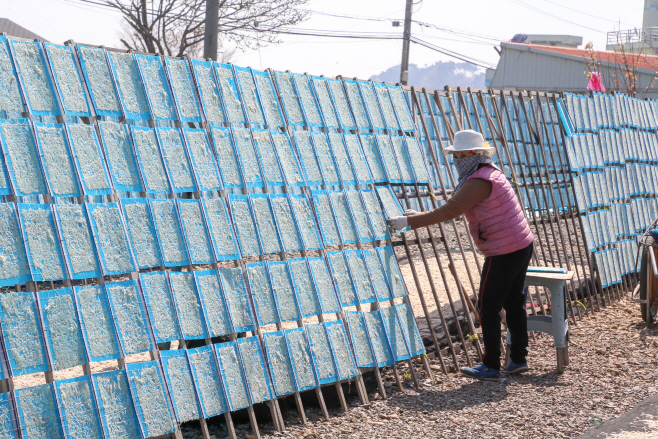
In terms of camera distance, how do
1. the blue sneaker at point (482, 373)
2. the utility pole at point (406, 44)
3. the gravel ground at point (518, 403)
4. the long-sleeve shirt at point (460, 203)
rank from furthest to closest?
the utility pole at point (406, 44) < the blue sneaker at point (482, 373) < the long-sleeve shirt at point (460, 203) < the gravel ground at point (518, 403)

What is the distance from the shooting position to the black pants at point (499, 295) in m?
4.89

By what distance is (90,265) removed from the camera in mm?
3299

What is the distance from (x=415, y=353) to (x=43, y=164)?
299 centimetres

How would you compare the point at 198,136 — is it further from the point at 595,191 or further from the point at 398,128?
the point at 595,191

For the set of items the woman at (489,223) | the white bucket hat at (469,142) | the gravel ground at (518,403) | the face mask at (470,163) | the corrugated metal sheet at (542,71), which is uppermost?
the corrugated metal sheet at (542,71)

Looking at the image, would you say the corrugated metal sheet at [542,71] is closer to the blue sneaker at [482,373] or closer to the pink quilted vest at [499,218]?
the pink quilted vest at [499,218]

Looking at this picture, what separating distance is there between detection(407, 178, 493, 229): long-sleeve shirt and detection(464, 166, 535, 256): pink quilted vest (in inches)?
2.4

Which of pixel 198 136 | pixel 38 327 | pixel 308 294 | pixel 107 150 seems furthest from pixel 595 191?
pixel 38 327

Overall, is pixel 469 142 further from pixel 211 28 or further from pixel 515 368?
pixel 211 28

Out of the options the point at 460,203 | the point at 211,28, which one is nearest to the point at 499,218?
the point at 460,203

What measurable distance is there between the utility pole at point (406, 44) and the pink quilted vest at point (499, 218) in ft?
53.0

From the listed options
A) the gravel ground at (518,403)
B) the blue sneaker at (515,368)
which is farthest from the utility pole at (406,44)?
the blue sneaker at (515,368)

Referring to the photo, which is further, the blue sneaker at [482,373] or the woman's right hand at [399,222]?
the blue sneaker at [482,373]

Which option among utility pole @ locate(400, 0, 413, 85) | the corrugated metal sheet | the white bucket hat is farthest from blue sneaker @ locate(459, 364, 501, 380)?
the corrugated metal sheet
